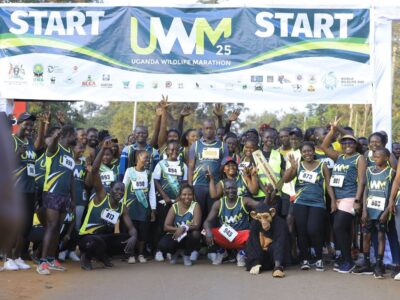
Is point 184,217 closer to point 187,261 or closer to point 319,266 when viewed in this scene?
point 187,261

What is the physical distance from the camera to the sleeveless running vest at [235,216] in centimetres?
852

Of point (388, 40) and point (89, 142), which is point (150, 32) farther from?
point (388, 40)

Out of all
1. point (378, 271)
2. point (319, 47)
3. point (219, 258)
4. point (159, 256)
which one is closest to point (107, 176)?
point (159, 256)

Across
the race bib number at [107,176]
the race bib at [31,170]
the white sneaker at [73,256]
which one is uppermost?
the race bib at [31,170]

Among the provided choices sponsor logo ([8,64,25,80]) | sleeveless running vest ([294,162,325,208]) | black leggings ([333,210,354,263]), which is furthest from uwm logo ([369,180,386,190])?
sponsor logo ([8,64,25,80])

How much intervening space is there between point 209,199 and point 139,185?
104 centimetres

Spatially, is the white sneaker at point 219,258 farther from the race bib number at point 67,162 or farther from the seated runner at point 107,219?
the race bib number at point 67,162

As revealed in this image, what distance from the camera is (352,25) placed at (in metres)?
9.24

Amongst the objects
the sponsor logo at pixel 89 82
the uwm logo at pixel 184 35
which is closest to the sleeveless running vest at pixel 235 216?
the uwm logo at pixel 184 35

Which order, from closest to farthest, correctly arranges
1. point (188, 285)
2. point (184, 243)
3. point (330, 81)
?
point (188, 285) < point (184, 243) < point (330, 81)

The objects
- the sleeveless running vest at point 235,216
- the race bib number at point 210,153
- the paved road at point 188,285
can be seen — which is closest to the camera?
the paved road at point 188,285

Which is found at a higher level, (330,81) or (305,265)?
(330,81)

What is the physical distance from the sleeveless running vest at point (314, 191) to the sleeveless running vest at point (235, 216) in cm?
78

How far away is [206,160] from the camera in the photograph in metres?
8.88
